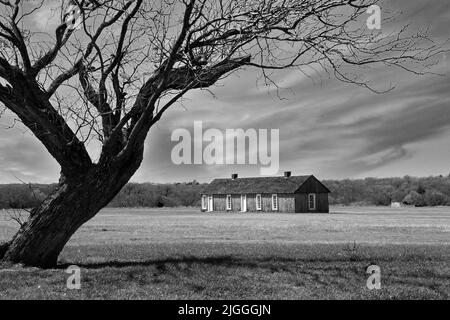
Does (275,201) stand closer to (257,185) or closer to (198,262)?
(257,185)

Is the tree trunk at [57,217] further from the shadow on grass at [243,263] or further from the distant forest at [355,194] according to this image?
the distant forest at [355,194]

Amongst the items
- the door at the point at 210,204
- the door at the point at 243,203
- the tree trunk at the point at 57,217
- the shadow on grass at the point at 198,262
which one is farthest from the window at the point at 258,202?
the tree trunk at the point at 57,217

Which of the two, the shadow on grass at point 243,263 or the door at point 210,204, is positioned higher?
the door at point 210,204

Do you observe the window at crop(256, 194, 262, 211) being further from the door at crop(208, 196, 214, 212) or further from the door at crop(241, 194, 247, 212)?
the door at crop(208, 196, 214, 212)

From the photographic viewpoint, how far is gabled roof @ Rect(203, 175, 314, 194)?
8050 cm

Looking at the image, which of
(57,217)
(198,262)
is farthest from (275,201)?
(57,217)

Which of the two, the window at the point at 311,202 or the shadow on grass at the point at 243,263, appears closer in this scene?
the shadow on grass at the point at 243,263

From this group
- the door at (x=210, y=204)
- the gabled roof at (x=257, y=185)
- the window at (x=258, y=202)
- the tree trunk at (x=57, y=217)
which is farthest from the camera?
the door at (x=210, y=204)

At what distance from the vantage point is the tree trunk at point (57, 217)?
1159 centimetres

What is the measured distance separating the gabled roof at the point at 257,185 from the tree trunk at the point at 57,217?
67753 millimetres

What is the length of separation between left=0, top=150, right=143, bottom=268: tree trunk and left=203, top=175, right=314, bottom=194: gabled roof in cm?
6775
